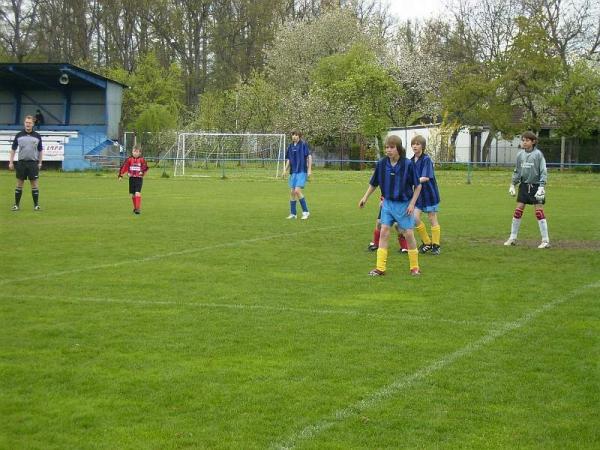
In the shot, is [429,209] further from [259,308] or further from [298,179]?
[298,179]

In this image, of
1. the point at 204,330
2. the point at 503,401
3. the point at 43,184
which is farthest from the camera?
the point at 43,184

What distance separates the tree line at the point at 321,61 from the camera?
49.1 metres

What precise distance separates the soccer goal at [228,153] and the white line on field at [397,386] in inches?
1395

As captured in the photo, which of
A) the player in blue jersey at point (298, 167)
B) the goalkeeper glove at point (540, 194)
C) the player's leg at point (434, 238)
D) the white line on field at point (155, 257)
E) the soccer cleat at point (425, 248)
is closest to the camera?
the white line on field at point (155, 257)

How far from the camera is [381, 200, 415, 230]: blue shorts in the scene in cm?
1096

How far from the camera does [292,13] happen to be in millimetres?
69062

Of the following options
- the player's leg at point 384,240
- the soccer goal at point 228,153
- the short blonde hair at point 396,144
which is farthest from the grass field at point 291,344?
the soccer goal at point 228,153

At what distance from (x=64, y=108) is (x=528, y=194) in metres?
45.4

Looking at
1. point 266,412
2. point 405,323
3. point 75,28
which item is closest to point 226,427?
point 266,412

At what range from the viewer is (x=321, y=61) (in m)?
61.1

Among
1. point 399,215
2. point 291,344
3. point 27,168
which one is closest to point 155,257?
point 399,215

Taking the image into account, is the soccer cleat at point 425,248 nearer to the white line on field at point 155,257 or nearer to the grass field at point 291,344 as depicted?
the grass field at point 291,344

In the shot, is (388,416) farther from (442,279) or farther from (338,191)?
(338,191)

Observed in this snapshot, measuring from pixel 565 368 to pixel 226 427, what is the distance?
272 centimetres
